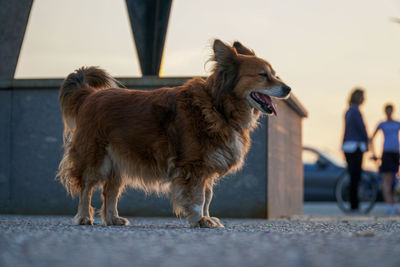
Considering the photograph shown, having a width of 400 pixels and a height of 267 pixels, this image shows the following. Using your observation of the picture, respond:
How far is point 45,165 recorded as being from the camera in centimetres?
837

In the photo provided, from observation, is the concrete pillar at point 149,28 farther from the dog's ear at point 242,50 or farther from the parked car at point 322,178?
the parked car at point 322,178

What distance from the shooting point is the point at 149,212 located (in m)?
8.09

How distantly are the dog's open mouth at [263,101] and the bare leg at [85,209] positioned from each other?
5.49 ft

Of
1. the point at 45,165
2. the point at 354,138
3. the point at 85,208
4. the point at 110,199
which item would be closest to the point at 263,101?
the point at 110,199

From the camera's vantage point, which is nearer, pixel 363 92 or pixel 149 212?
pixel 149 212

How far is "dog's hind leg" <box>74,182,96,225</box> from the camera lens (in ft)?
19.0

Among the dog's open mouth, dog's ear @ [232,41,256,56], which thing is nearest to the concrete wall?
dog's ear @ [232,41,256,56]

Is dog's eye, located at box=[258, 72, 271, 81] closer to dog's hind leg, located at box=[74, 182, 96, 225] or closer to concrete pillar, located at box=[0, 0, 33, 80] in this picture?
dog's hind leg, located at box=[74, 182, 96, 225]

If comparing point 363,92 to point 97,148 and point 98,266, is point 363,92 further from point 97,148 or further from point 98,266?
point 98,266

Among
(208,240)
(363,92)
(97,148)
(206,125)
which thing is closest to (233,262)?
(208,240)

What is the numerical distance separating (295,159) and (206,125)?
5.46 m

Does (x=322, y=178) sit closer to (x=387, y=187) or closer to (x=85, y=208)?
(x=387, y=187)

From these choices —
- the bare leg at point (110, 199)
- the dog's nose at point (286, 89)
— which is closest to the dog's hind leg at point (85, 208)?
the bare leg at point (110, 199)

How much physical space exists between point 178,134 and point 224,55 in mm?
839
